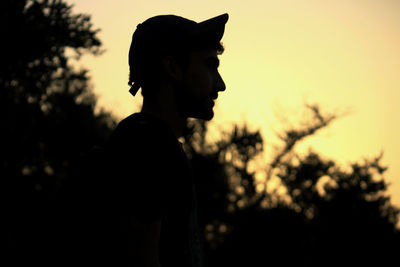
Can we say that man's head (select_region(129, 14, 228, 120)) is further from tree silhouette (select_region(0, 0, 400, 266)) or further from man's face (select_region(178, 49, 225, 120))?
tree silhouette (select_region(0, 0, 400, 266))

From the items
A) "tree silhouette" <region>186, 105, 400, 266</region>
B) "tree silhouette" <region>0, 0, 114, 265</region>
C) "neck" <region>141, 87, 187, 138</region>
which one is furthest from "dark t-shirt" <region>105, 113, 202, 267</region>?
"tree silhouette" <region>186, 105, 400, 266</region>

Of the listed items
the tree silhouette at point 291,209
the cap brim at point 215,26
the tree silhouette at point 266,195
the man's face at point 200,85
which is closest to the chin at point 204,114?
the man's face at point 200,85

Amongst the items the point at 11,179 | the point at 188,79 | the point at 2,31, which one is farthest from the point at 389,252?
the point at 188,79

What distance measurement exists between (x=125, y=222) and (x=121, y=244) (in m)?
0.08

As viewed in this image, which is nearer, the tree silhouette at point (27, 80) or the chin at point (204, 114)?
the chin at point (204, 114)

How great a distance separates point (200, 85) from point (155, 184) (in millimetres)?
692

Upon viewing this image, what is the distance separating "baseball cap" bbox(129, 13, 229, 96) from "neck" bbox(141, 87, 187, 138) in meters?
0.17

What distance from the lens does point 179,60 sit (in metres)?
2.22

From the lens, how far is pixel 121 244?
1662mm

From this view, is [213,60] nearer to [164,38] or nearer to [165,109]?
[164,38]

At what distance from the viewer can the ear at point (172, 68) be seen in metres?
2.19

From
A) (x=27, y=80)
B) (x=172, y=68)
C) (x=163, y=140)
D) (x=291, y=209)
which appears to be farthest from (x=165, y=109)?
(x=291, y=209)

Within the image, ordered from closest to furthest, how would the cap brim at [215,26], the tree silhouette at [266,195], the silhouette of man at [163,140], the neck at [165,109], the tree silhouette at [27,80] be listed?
the silhouette of man at [163,140] → the neck at [165,109] → the cap brim at [215,26] → the tree silhouette at [27,80] → the tree silhouette at [266,195]

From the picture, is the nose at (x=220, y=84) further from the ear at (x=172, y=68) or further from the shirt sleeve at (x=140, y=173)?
the shirt sleeve at (x=140, y=173)
